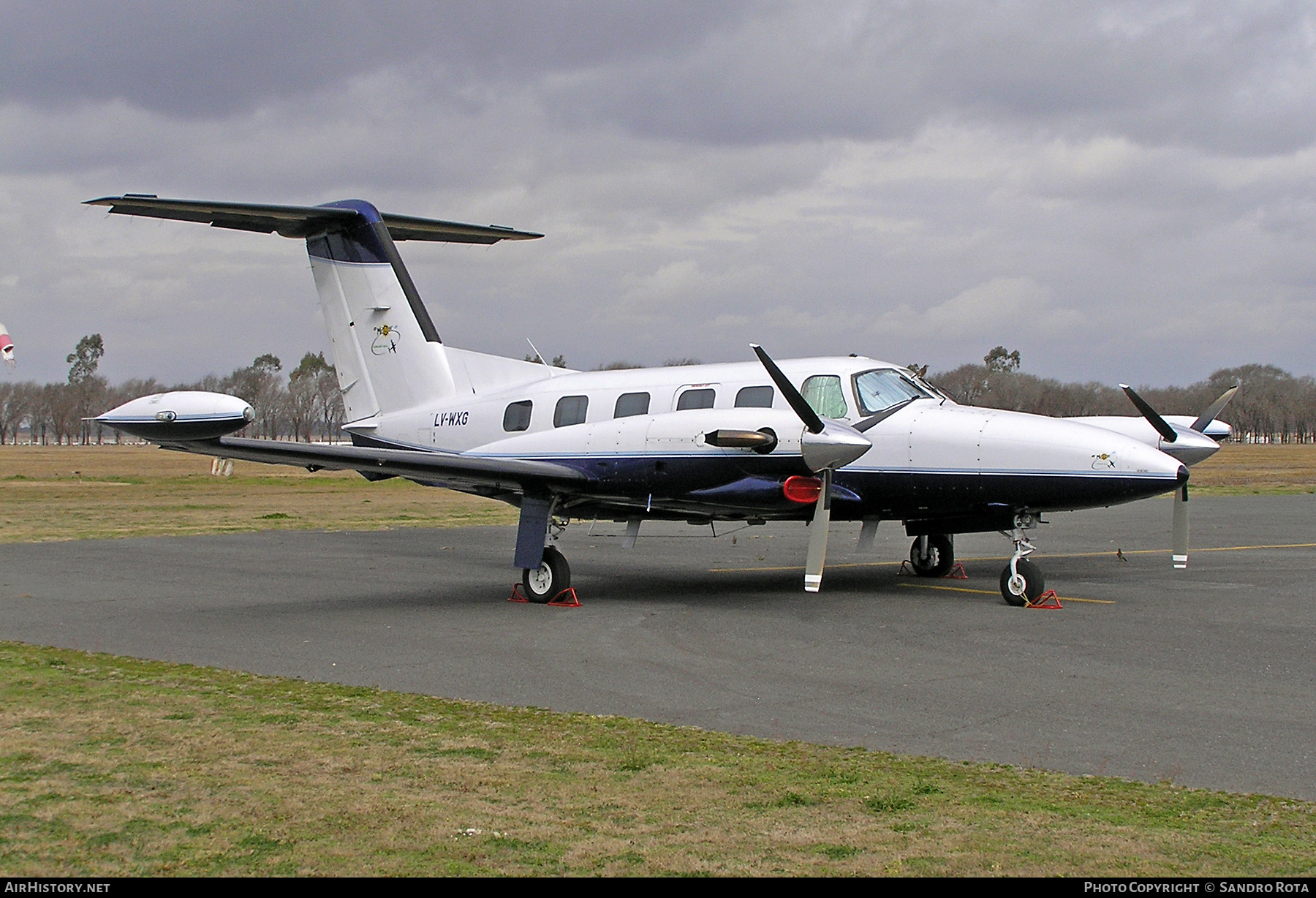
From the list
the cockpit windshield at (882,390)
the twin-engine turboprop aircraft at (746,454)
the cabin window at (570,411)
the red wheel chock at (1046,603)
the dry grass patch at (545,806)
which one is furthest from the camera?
the cabin window at (570,411)

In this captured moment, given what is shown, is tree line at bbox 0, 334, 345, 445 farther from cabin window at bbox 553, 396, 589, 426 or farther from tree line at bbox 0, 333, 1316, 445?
cabin window at bbox 553, 396, 589, 426

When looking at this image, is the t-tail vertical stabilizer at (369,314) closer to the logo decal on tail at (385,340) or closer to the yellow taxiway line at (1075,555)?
the logo decal on tail at (385,340)

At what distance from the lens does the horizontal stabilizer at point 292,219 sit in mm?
15164

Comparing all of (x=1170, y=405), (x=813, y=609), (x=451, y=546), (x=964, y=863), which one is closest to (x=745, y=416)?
(x=813, y=609)

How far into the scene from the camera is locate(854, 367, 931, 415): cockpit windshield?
14.1 m

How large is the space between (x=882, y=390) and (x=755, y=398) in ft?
5.34

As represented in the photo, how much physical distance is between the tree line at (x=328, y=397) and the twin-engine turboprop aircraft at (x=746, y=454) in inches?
1376

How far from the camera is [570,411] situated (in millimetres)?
15703

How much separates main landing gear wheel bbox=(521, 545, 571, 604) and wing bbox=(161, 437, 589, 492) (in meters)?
0.90

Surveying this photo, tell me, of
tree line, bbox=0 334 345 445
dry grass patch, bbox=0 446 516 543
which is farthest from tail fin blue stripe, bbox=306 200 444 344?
tree line, bbox=0 334 345 445

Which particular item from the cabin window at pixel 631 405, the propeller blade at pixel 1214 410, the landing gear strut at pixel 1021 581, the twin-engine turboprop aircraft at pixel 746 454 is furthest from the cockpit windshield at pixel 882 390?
the propeller blade at pixel 1214 410

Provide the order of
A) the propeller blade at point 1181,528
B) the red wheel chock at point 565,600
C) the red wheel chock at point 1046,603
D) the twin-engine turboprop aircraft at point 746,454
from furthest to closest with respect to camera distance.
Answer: the red wheel chock at point 565,600 → the propeller blade at point 1181,528 → the red wheel chock at point 1046,603 → the twin-engine turboprop aircraft at point 746,454

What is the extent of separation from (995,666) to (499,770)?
509cm

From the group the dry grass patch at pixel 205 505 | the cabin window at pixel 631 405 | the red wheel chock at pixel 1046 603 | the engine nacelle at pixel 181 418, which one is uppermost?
the cabin window at pixel 631 405
